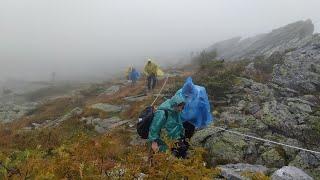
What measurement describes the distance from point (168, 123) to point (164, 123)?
186 millimetres

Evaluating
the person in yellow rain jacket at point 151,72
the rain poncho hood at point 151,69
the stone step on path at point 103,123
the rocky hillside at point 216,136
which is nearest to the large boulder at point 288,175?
the rocky hillside at point 216,136

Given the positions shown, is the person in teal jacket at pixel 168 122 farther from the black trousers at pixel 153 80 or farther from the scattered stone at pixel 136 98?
the black trousers at pixel 153 80

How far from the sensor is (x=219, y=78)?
2447 cm

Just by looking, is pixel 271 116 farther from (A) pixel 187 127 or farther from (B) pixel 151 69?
(B) pixel 151 69

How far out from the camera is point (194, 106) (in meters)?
12.1

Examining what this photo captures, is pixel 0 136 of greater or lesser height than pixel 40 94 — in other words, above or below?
above

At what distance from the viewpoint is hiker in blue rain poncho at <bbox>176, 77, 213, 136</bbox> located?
12.0 m

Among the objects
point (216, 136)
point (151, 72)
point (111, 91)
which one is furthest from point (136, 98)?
point (216, 136)

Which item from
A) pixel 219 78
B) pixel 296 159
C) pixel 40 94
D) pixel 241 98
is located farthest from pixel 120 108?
pixel 40 94

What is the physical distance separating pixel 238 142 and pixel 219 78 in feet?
26.2

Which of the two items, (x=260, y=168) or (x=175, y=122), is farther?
(x=260, y=168)

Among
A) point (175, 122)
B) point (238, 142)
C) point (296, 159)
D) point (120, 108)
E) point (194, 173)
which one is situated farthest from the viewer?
point (120, 108)

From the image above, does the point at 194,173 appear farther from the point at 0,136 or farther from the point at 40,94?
the point at 40,94

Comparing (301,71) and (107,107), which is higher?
(301,71)
